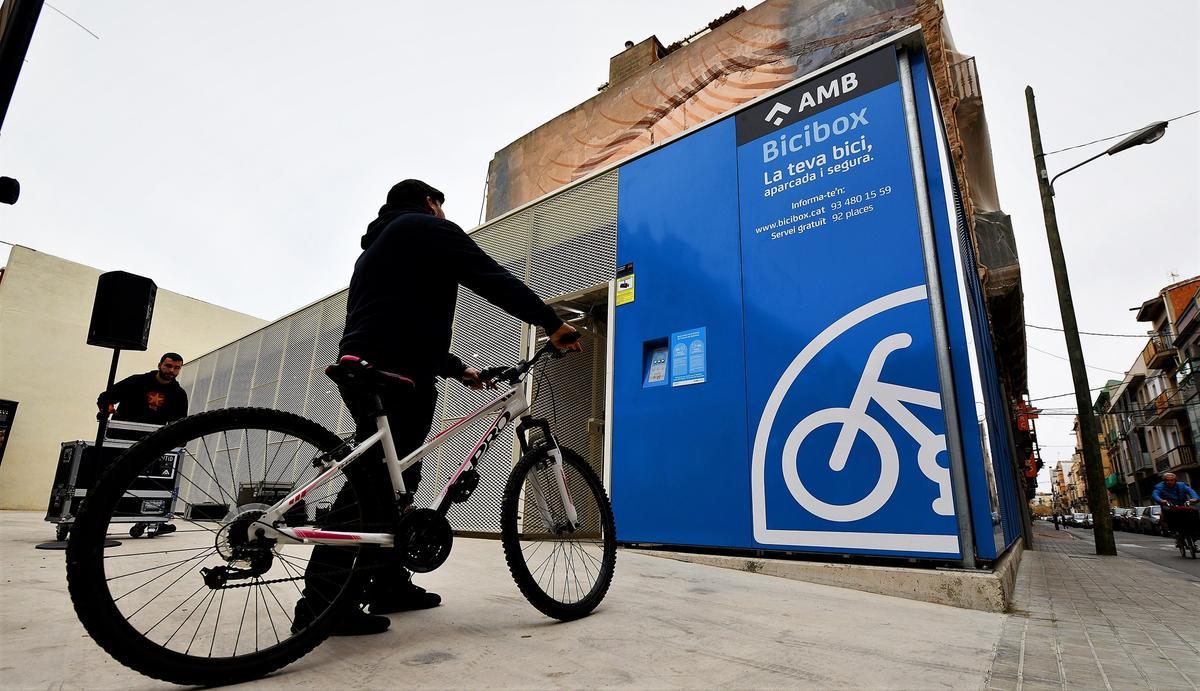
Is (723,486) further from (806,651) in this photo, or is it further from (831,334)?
(806,651)

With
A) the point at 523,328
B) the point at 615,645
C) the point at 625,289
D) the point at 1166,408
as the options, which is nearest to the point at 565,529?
the point at 615,645

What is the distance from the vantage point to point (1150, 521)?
22.0m

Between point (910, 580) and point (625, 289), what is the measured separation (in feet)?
9.81

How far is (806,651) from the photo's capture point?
173 cm

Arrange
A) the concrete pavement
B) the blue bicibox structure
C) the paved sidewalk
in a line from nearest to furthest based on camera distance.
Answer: the concrete pavement < the paved sidewalk < the blue bicibox structure

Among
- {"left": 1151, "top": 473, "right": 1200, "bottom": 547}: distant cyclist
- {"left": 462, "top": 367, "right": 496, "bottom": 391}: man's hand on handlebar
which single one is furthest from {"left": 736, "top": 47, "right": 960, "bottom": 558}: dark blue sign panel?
{"left": 1151, "top": 473, "right": 1200, "bottom": 547}: distant cyclist

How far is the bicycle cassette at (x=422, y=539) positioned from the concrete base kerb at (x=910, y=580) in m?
2.37

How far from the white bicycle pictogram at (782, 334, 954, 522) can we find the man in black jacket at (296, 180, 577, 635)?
2.15 meters

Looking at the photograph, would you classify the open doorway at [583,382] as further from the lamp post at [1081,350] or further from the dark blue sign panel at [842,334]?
the lamp post at [1081,350]

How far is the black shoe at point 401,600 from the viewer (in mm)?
1981

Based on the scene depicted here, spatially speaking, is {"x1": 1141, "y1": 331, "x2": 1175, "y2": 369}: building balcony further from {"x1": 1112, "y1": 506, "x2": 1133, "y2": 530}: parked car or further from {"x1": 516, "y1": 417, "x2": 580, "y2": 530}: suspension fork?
{"x1": 516, "y1": 417, "x2": 580, "y2": 530}: suspension fork

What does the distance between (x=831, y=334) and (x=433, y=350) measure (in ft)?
8.72

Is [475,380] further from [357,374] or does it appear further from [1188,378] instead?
[1188,378]

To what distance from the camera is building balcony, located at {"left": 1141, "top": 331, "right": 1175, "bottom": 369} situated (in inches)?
1362
